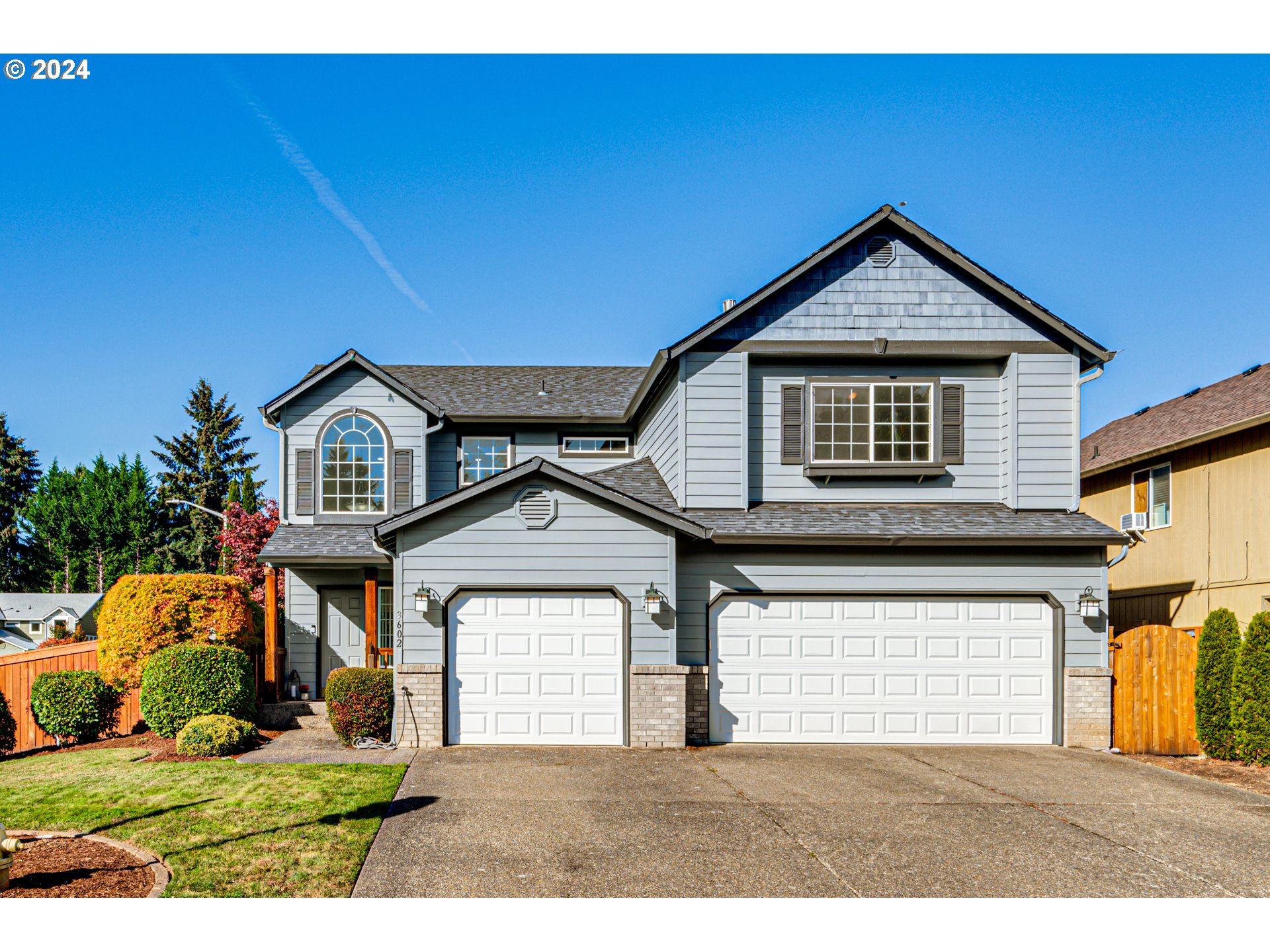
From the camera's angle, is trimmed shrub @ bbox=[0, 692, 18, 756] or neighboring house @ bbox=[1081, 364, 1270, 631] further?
neighboring house @ bbox=[1081, 364, 1270, 631]

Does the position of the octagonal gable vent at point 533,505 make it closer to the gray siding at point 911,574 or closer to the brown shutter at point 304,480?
the gray siding at point 911,574

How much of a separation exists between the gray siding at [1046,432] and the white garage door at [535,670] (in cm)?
668

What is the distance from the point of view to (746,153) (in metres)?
13.1

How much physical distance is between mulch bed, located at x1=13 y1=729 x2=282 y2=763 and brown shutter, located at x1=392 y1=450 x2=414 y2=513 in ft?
16.7

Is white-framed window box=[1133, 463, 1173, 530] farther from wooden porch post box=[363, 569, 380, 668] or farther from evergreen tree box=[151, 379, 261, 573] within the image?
evergreen tree box=[151, 379, 261, 573]

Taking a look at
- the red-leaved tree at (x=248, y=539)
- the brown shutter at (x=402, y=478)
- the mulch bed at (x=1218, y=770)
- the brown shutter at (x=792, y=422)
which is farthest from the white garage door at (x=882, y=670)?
the red-leaved tree at (x=248, y=539)

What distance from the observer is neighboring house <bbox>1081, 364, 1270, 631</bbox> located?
15031mm

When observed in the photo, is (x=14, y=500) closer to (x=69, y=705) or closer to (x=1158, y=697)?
(x=69, y=705)

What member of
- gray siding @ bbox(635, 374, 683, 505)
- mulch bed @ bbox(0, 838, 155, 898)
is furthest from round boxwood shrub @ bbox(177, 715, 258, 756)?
gray siding @ bbox(635, 374, 683, 505)

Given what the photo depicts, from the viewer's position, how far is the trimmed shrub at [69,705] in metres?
13.5

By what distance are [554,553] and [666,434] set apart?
139 inches

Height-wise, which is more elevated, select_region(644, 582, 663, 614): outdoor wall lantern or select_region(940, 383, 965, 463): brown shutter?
select_region(940, 383, 965, 463): brown shutter

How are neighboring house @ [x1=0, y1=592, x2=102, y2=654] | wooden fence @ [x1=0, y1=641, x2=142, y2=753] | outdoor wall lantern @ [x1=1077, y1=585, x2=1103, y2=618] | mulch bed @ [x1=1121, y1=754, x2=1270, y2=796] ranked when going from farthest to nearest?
neighboring house @ [x1=0, y1=592, x2=102, y2=654]
wooden fence @ [x1=0, y1=641, x2=142, y2=753]
outdoor wall lantern @ [x1=1077, y1=585, x2=1103, y2=618]
mulch bed @ [x1=1121, y1=754, x2=1270, y2=796]

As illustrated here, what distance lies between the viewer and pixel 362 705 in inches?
500
